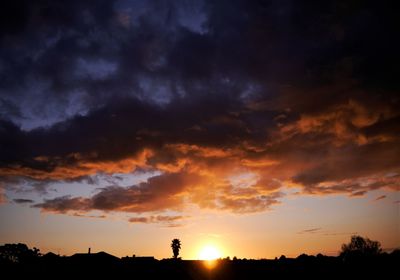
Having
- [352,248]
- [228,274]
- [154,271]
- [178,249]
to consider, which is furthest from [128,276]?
[352,248]

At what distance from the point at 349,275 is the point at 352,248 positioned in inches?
2214

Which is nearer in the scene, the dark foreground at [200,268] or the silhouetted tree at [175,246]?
the dark foreground at [200,268]

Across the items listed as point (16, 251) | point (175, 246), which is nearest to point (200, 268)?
point (175, 246)

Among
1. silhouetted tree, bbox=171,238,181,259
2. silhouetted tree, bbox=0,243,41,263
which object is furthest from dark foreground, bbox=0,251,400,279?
silhouetted tree, bbox=0,243,41,263

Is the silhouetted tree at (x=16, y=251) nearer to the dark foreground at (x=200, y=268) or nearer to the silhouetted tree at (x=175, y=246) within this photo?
the silhouetted tree at (x=175, y=246)

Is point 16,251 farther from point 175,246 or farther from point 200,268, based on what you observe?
point 200,268

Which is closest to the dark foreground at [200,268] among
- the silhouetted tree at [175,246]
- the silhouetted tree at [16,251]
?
the silhouetted tree at [175,246]

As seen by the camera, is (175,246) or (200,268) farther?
(175,246)

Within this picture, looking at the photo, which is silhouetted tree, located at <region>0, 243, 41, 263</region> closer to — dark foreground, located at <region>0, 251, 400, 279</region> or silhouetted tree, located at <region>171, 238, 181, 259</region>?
silhouetted tree, located at <region>171, 238, 181, 259</region>

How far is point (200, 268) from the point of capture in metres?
55.3

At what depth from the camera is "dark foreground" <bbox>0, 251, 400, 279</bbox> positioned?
43031 millimetres

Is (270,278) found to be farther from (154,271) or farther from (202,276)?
(154,271)

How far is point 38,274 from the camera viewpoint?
42.1 m

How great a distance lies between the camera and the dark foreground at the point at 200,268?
43031 millimetres
